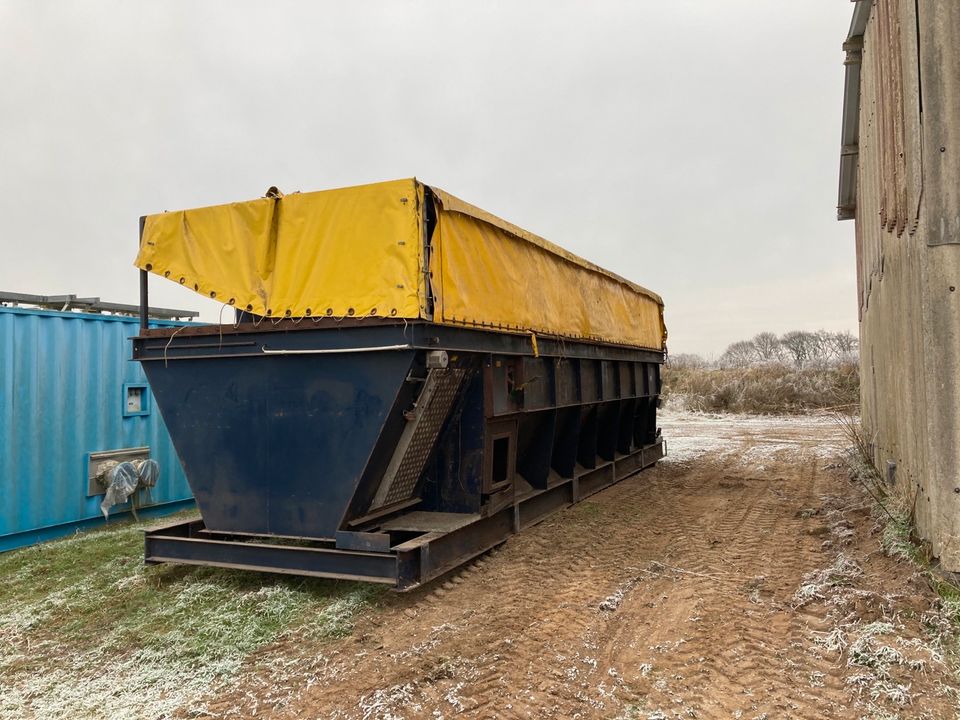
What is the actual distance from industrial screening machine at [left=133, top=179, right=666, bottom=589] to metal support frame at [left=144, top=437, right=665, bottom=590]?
0.02 meters

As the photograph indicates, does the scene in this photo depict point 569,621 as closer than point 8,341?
Yes

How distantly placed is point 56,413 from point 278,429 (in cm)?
402

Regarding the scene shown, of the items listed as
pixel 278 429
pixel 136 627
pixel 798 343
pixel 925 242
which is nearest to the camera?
pixel 925 242

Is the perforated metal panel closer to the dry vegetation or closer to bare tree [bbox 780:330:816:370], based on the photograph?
the dry vegetation

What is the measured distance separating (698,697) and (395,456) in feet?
9.74

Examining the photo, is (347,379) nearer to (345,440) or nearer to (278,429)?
(345,440)

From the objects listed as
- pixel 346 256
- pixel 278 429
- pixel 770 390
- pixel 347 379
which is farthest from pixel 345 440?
pixel 770 390

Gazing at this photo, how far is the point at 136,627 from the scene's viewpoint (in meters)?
4.94

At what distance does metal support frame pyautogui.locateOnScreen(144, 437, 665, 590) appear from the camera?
204 inches

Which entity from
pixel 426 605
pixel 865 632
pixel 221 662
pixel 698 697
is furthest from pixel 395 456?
pixel 865 632

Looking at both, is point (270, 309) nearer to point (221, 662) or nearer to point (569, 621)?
point (221, 662)

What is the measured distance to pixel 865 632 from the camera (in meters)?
4.30

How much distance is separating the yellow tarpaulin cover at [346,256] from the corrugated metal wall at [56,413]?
8.91 ft

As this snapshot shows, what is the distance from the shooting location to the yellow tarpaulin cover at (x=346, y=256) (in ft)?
17.1
